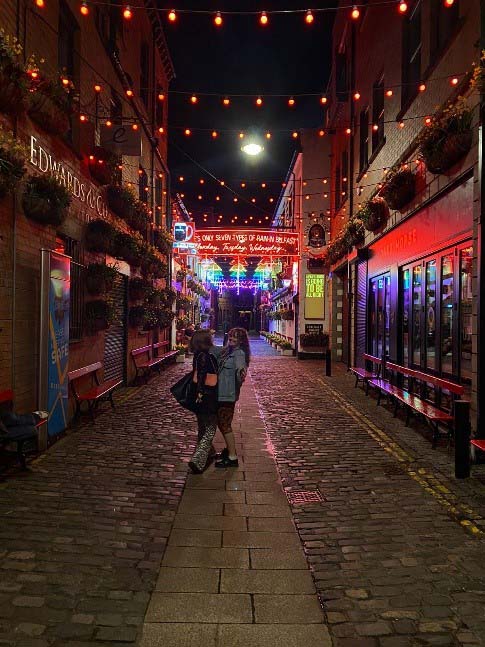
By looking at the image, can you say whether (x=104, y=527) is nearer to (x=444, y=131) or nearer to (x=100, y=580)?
(x=100, y=580)

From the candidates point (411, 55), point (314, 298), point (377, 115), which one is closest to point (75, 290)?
point (411, 55)

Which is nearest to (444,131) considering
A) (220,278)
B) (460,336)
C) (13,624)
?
(460,336)

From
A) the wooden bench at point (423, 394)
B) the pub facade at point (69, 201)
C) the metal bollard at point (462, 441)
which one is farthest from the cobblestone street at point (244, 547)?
the pub facade at point (69, 201)

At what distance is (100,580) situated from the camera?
3838 mm

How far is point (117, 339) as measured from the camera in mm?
13570

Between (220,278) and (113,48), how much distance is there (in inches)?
1615

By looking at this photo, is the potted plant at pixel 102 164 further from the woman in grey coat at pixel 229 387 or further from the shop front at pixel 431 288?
the shop front at pixel 431 288

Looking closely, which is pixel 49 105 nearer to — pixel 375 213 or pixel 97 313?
pixel 97 313

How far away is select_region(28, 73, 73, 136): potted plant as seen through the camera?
7355 mm

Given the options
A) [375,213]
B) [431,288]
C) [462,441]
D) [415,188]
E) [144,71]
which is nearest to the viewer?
[462,441]

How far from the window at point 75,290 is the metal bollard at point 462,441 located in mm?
6448

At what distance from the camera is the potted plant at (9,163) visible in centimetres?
609

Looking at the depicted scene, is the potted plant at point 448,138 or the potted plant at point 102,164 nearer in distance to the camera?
the potted plant at point 448,138

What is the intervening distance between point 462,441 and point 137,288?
10.4 metres
